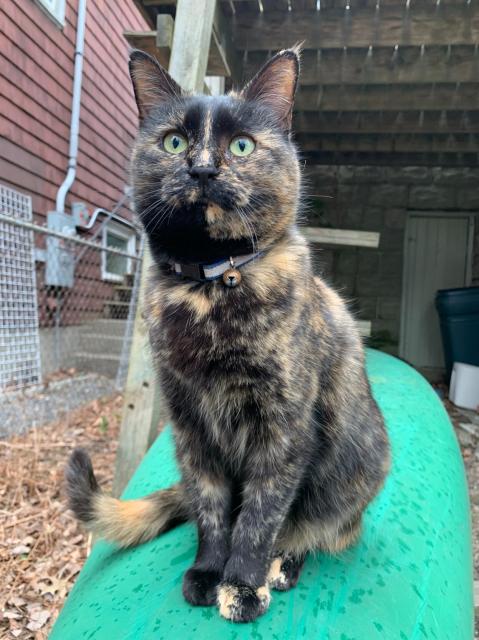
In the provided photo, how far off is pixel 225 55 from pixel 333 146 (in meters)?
2.46

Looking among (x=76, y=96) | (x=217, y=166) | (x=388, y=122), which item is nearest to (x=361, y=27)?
(x=388, y=122)

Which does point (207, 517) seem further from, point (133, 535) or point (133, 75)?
point (133, 75)

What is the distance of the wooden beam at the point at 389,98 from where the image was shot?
3.78 m

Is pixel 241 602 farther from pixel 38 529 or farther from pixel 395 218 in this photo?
pixel 395 218

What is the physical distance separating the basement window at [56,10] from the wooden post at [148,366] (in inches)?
148

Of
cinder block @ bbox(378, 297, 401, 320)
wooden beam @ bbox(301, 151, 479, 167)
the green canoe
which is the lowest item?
the green canoe

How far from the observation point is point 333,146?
204 inches

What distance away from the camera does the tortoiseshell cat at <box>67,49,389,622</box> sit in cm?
102

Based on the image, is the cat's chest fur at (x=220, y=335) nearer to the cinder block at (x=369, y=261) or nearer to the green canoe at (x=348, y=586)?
the green canoe at (x=348, y=586)

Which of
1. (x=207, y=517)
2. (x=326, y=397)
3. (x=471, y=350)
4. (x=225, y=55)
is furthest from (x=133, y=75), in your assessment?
(x=471, y=350)

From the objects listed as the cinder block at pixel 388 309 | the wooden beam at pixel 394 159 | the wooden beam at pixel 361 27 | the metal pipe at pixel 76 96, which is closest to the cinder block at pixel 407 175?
the wooden beam at pixel 394 159

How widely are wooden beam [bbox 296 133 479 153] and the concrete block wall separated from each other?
1207 millimetres

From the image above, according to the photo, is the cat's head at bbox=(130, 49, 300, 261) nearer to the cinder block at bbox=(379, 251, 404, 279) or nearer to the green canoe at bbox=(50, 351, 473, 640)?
the green canoe at bbox=(50, 351, 473, 640)

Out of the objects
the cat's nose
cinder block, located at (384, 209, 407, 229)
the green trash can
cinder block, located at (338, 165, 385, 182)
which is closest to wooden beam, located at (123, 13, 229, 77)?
the cat's nose
